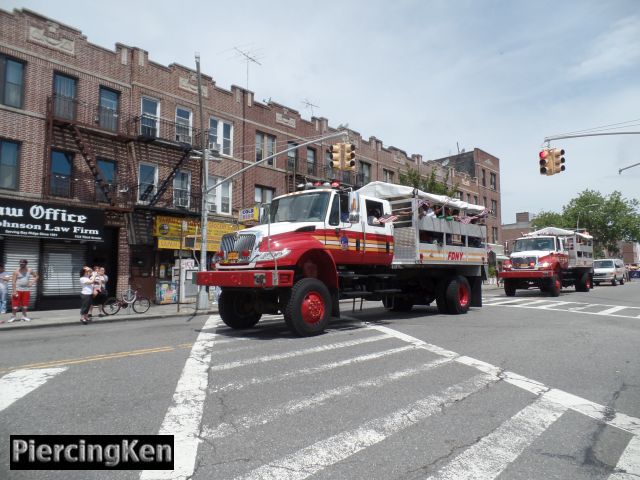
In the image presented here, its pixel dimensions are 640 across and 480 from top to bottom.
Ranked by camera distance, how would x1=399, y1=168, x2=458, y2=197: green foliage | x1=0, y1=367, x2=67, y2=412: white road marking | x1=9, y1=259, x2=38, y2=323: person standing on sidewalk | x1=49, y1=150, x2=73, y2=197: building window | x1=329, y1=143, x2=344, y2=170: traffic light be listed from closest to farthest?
x1=0, y1=367, x2=67, y2=412: white road marking → x1=9, y1=259, x2=38, y2=323: person standing on sidewalk → x1=329, y1=143, x2=344, y2=170: traffic light → x1=49, y1=150, x2=73, y2=197: building window → x1=399, y1=168, x2=458, y2=197: green foliage

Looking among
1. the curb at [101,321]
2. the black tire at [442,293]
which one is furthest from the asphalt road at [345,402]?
the curb at [101,321]

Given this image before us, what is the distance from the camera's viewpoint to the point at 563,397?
513 cm

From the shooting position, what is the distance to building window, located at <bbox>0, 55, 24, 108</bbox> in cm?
1702

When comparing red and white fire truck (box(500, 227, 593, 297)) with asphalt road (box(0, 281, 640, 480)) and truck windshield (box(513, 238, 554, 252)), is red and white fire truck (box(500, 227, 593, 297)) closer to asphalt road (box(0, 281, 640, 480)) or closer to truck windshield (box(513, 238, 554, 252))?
truck windshield (box(513, 238, 554, 252))

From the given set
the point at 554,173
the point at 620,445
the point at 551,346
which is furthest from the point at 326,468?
the point at 554,173

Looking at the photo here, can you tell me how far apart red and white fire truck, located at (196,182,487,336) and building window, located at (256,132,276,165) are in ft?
48.6

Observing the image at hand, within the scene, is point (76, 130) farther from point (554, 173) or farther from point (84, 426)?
point (554, 173)

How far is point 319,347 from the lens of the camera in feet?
25.9

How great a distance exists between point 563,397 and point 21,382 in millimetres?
6472

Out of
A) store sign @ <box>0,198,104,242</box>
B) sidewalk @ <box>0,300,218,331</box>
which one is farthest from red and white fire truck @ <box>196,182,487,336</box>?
store sign @ <box>0,198,104,242</box>

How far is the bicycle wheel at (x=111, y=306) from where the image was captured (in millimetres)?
15994

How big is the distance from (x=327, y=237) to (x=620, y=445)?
6510mm

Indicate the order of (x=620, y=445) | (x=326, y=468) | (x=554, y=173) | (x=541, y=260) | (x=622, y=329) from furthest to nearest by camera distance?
1. (x=541, y=260)
2. (x=554, y=173)
3. (x=622, y=329)
4. (x=620, y=445)
5. (x=326, y=468)

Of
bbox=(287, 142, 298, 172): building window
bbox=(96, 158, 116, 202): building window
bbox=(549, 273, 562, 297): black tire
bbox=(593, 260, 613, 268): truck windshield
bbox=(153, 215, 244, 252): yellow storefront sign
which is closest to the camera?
bbox=(96, 158, 116, 202): building window
